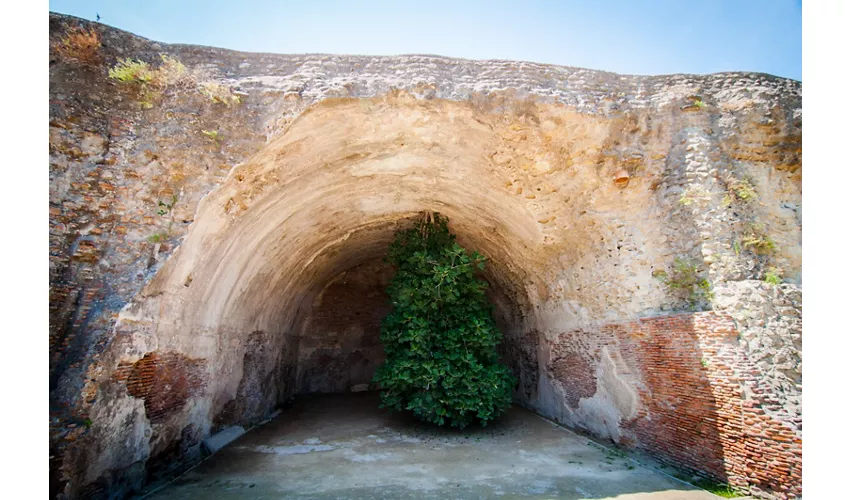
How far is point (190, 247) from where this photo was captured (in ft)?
20.0

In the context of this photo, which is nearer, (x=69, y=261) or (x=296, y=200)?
(x=69, y=261)

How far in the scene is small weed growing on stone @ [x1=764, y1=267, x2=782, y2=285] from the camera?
618cm

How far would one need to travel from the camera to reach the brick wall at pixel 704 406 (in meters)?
5.11

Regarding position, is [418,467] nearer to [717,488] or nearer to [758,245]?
[717,488]

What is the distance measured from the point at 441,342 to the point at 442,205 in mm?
2573

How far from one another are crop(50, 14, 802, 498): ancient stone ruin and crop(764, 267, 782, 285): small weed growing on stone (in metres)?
0.02

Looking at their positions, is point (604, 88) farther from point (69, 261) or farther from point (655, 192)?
point (69, 261)

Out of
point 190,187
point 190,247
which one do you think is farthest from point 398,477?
point 190,187

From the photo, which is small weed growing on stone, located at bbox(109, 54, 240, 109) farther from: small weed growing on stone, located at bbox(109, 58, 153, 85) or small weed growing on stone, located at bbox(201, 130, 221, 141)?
small weed growing on stone, located at bbox(201, 130, 221, 141)

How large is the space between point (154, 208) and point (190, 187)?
488 mm

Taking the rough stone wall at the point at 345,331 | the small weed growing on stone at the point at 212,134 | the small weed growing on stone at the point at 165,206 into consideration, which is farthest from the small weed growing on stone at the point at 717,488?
the rough stone wall at the point at 345,331

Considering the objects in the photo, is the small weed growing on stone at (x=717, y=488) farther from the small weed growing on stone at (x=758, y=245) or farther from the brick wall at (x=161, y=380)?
the brick wall at (x=161, y=380)

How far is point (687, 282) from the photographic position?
656 centimetres

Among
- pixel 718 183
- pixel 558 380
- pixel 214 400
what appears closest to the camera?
pixel 718 183
